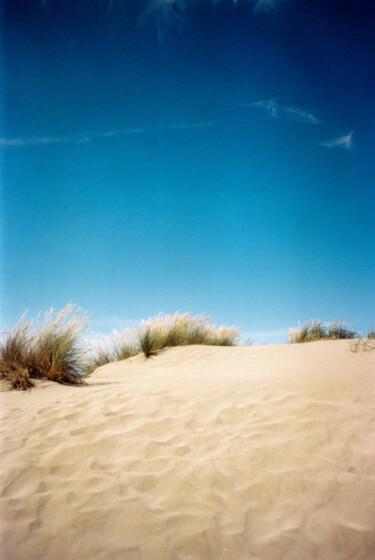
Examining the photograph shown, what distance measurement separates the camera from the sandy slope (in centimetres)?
232

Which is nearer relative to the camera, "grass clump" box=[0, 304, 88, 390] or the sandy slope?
the sandy slope

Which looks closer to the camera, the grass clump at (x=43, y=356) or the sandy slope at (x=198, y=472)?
the sandy slope at (x=198, y=472)

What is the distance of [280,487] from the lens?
2744 mm

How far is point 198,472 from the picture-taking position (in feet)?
9.82

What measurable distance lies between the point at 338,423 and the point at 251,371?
8.28 feet

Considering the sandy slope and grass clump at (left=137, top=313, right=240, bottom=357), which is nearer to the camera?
the sandy slope

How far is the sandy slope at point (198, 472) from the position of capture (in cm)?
232

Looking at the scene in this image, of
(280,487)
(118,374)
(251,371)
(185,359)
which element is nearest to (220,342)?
(185,359)

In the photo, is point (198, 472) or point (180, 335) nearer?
point (198, 472)

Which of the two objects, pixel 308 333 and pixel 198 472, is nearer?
pixel 198 472

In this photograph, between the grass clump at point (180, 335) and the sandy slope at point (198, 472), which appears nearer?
the sandy slope at point (198, 472)

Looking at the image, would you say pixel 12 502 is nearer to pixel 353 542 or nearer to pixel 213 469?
pixel 213 469

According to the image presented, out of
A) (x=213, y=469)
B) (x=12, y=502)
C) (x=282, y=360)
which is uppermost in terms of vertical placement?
(x=282, y=360)

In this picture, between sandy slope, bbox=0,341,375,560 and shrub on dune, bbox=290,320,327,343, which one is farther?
shrub on dune, bbox=290,320,327,343
